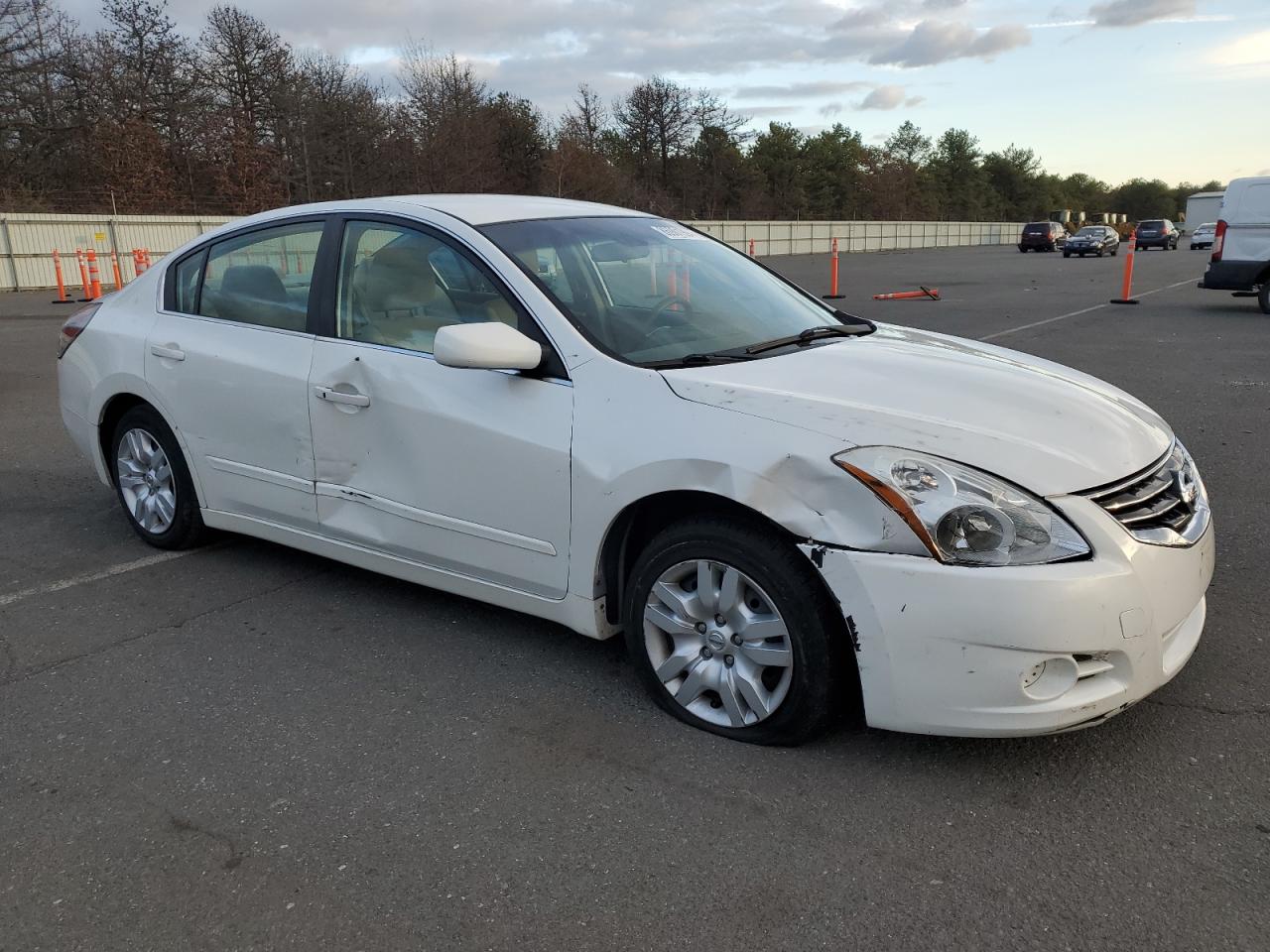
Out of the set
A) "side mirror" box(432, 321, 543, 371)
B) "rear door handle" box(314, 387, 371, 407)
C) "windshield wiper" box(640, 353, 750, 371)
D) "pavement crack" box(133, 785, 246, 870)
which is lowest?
"pavement crack" box(133, 785, 246, 870)

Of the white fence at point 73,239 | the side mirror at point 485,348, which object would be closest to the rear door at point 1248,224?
the white fence at point 73,239

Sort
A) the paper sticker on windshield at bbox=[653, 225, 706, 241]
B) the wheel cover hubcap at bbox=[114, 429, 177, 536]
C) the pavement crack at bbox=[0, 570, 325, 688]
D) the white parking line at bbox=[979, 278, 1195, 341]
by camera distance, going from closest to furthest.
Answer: the pavement crack at bbox=[0, 570, 325, 688] < the paper sticker on windshield at bbox=[653, 225, 706, 241] < the wheel cover hubcap at bbox=[114, 429, 177, 536] < the white parking line at bbox=[979, 278, 1195, 341]

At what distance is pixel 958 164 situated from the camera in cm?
10856

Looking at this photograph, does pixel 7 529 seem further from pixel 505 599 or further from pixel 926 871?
pixel 926 871

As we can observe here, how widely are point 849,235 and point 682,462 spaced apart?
58345 millimetres

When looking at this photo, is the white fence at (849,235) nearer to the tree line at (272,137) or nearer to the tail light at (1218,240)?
the tree line at (272,137)

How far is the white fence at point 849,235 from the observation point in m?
47.7

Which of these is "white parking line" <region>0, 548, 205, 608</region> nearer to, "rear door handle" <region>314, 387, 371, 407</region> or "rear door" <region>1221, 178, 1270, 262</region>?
"rear door handle" <region>314, 387, 371, 407</region>

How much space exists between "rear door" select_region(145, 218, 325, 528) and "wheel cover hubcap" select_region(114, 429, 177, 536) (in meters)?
0.30

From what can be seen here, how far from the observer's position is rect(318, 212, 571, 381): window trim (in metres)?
3.31

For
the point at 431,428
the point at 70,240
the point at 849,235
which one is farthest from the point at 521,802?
the point at 849,235

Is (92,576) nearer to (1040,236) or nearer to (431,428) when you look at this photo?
(431,428)

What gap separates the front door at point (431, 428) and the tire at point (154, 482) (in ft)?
3.44

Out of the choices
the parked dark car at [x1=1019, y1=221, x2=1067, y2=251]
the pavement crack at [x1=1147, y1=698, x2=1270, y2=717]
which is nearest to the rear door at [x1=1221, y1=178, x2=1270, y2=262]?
the pavement crack at [x1=1147, y1=698, x2=1270, y2=717]
